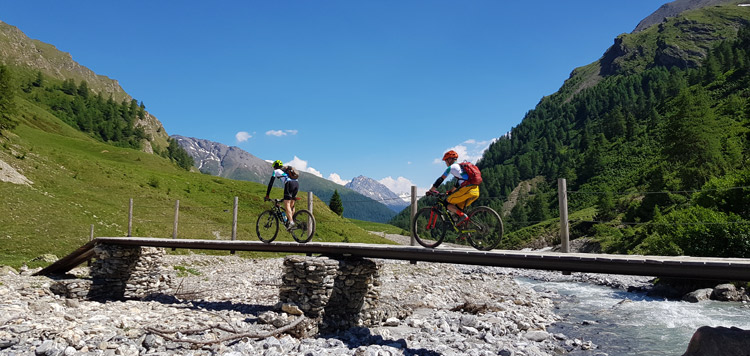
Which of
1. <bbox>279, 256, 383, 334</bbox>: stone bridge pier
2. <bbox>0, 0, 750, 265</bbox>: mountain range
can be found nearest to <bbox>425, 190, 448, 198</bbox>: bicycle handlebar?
<bbox>0, 0, 750, 265</bbox>: mountain range

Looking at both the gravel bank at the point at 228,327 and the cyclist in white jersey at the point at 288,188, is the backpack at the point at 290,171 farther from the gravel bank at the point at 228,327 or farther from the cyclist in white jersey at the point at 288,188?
the gravel bank at the point at 228,327

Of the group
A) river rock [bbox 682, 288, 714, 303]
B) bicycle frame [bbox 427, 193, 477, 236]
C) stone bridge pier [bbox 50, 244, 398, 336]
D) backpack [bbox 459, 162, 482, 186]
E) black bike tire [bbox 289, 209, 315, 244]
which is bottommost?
river rock [bbox 682, 288, 714, 303]

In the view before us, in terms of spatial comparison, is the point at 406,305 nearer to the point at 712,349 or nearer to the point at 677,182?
the point at 712,349

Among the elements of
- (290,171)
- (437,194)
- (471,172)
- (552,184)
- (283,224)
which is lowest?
(283,224)

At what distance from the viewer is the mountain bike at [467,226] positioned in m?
9.70

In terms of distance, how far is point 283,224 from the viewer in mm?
13852

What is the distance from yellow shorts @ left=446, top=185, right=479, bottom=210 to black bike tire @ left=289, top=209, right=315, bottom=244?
17.9 feet

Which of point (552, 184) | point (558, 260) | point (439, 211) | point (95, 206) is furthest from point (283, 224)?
point (552, 184)

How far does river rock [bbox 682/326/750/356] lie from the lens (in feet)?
23.8

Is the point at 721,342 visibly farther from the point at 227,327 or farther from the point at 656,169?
the point at 656,169

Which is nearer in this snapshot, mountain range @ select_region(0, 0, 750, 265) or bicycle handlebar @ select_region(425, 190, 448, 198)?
bicycle handlebar @ select_region(425, 190, 448, 198)

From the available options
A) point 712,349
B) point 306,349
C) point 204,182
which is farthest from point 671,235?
point 204,182

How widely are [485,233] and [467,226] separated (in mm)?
486

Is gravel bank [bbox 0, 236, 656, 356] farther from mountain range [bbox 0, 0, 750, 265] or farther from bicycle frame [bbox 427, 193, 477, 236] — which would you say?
mountain range [bbox 0, 0, 750, 265]
